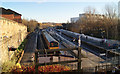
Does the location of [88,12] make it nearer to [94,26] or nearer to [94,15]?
[94,15]

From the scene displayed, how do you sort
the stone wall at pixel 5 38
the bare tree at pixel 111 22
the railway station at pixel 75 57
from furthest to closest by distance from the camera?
the bare tree at pixel 111 22
the stone wall at pixel 5 38
the railway station at pixel 75 57

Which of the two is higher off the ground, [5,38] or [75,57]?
[5,38]

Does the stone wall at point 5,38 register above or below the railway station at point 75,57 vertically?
above

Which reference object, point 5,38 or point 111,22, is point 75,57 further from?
point 111,22

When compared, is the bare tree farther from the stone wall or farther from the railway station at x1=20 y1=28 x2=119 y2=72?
the stone wall

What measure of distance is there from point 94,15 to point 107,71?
32.8 m

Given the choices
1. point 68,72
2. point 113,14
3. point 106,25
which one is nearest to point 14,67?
point 68,72

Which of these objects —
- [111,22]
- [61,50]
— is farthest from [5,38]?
[111,22]

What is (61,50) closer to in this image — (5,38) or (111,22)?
(5,38)

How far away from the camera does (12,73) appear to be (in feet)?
20.5

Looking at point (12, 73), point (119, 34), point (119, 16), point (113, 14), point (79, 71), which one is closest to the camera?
point (79, 71)

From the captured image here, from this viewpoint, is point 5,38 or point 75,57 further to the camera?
point 75,57

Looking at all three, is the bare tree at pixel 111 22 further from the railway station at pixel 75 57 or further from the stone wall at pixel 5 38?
the stone wall at pixel 5 38

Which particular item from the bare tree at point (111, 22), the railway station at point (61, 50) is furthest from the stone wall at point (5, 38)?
the bare tree at point (111, 22)
